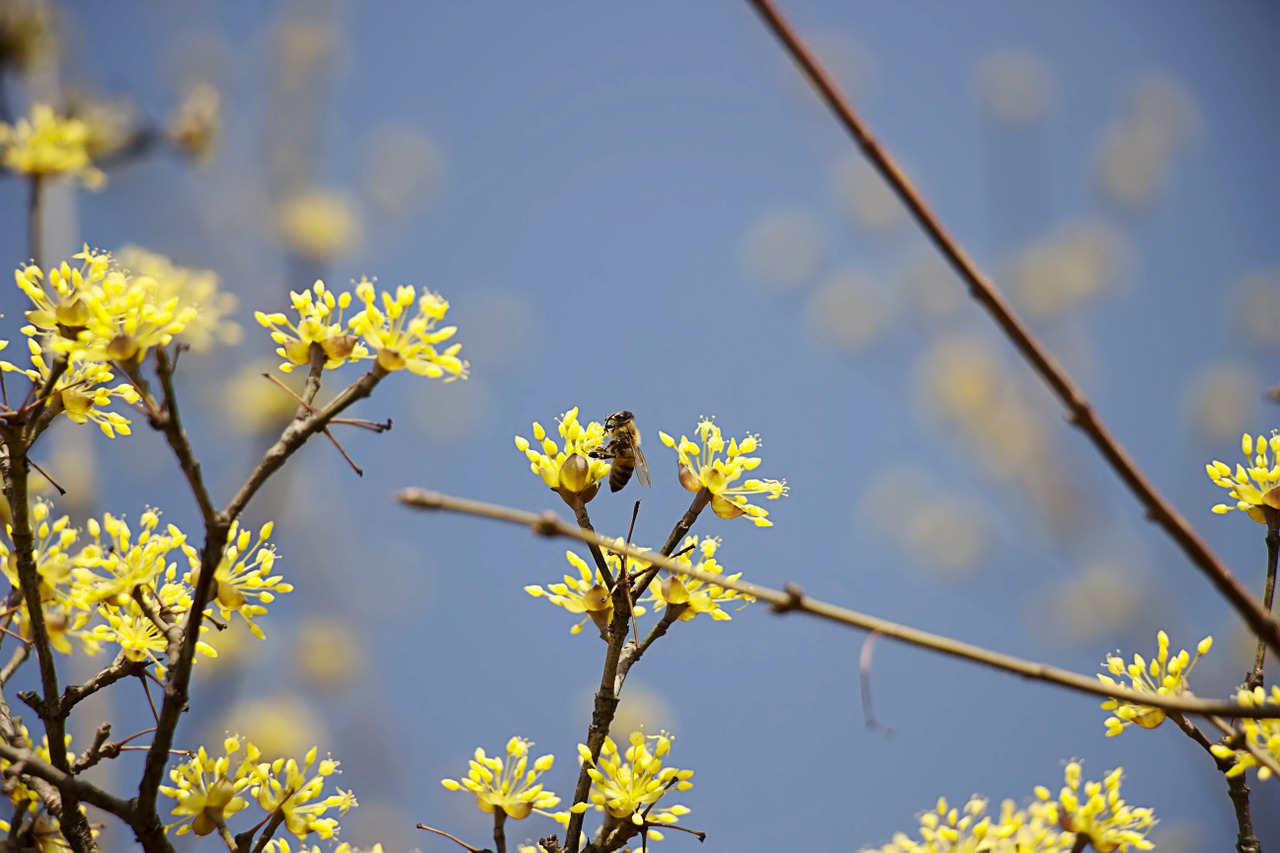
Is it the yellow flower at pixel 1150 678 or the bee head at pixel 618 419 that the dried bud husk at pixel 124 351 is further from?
the yellow flower at pixel 1150 678

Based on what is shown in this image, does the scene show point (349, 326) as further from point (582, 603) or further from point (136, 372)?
point (582, 603)

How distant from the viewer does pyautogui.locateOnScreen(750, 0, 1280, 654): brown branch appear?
687 millimetres

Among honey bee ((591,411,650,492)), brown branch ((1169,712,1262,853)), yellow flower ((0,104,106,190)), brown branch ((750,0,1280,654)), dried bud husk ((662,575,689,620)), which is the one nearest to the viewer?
brown branch ((750,0,1280,654))

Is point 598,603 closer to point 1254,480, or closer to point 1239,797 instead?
point 1239,797

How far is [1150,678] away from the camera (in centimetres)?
144

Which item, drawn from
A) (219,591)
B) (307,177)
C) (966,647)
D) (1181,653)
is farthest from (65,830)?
(307,177)

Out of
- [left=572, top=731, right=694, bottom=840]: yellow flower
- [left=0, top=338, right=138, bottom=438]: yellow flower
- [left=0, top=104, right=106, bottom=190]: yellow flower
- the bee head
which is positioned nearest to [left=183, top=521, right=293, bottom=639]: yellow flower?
[left=0, top=338, right=138, bottom=438]: yellow flower

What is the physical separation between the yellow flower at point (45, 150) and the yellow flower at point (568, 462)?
1399 mm

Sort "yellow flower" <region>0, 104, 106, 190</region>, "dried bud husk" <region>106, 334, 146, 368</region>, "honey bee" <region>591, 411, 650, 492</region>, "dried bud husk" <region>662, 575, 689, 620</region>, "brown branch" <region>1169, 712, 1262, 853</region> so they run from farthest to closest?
"yellow flower" <region>0, 104, 106, 190</region>, "honey bee" <region>591, 411, 650, 492</region>, "dried bud husk" <region>662, 575, 689, 620</region>, "brown branch" <region>1169, 712, 1262, 853</region>, "dried bud husk" <region>106, 334, 146, 368</region>

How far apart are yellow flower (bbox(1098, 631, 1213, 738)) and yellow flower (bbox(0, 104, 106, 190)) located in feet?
6.97

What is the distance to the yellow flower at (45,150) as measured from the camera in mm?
2203

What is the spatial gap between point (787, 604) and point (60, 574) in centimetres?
97

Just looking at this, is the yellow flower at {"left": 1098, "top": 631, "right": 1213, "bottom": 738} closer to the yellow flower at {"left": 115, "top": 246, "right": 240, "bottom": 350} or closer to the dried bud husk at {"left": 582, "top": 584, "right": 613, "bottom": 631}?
the dried bud husk at {"left": 582, "top": 584, "right": 613, "bottom": 631}

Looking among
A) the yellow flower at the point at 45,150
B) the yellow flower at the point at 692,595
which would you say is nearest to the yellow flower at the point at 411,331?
the yellow flower at the point at 692,595
